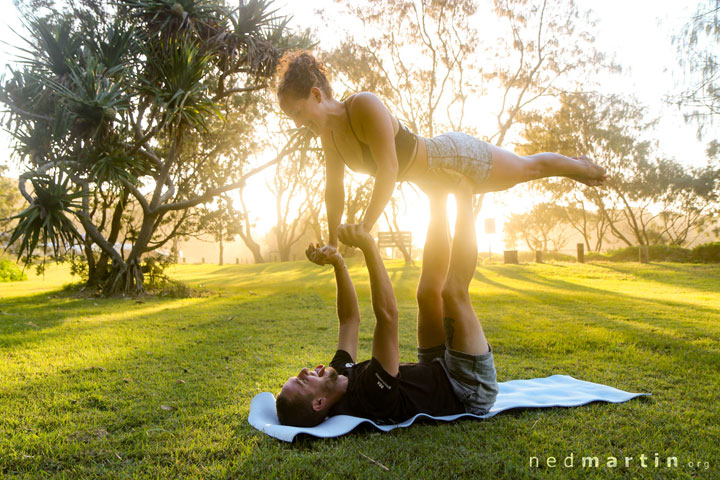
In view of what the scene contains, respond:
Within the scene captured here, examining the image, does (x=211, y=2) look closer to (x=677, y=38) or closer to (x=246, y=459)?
(x=246, y=459)

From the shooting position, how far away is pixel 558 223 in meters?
41.0

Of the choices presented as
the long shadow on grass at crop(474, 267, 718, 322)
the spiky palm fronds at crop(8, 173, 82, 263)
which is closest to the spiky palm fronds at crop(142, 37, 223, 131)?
the spiky palm fronds at crop(8, 173, 82, 263)

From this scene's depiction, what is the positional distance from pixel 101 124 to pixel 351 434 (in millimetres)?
7347

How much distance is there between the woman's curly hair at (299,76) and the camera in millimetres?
2438

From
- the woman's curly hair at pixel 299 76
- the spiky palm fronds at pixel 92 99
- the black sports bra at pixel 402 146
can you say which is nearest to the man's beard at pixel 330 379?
the black sports bra at pixel 402 146

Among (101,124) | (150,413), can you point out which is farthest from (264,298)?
(150,413)

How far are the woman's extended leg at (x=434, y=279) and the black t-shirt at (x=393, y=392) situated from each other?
29cm

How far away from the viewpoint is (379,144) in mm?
2420

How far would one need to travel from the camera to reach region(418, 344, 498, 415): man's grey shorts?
2.36 meters

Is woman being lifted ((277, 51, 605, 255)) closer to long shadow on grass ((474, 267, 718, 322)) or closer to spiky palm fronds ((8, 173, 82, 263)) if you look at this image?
long shadow on grass ((474, 267, 718, 322))

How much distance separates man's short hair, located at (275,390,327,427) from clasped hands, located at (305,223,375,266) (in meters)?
0.72

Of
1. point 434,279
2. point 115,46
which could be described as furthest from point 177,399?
point 115,46

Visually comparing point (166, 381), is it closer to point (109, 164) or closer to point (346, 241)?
point (346, 241)

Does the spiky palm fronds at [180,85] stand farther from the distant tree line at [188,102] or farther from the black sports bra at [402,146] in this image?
the black sports bra at [402,146]
